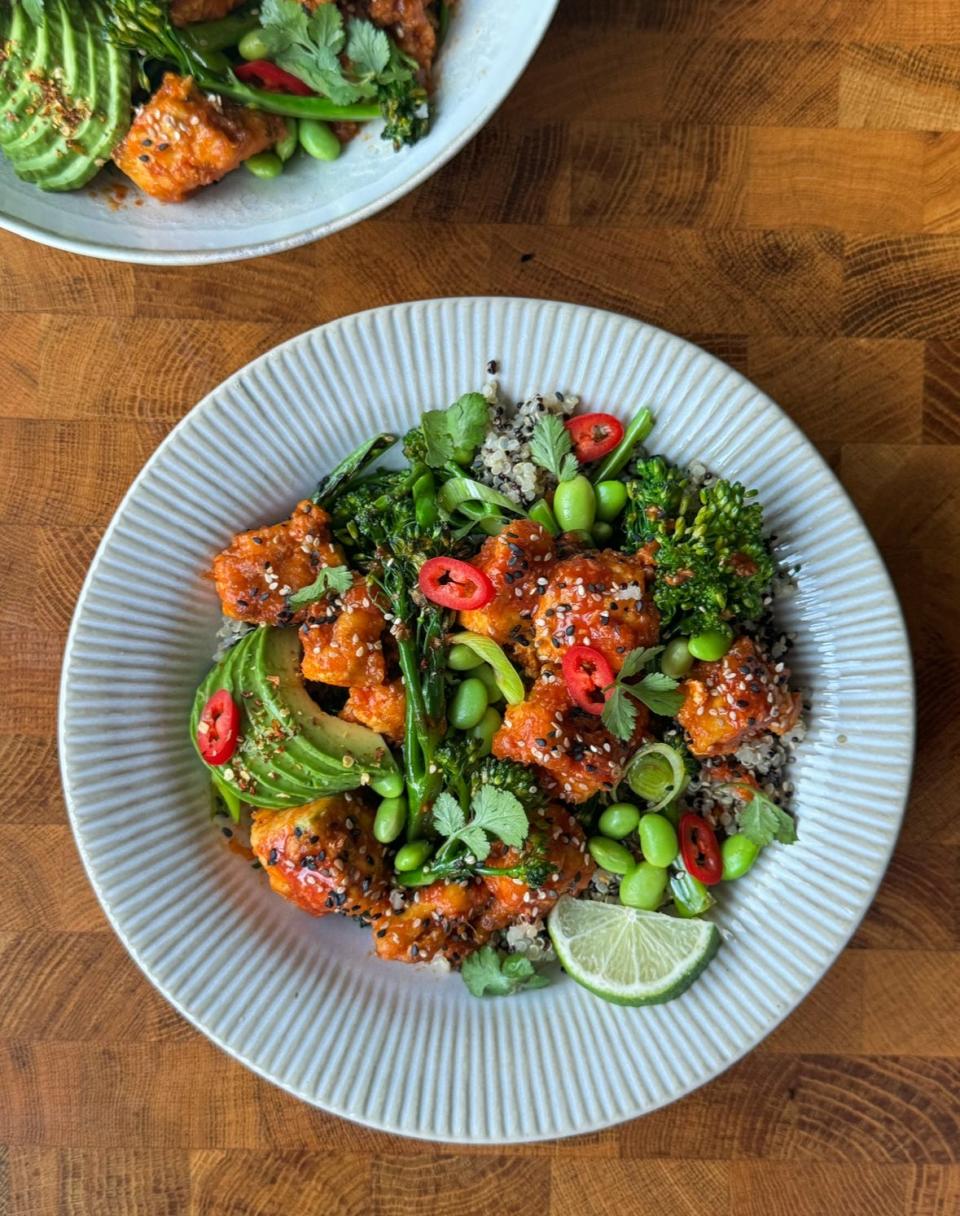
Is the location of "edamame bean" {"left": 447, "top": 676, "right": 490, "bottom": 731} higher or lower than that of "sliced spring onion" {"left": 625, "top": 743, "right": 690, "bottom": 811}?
lower

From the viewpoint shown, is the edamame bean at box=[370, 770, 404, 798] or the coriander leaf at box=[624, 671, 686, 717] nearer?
the coriander leaf at box=[624, 671, 686, 717]

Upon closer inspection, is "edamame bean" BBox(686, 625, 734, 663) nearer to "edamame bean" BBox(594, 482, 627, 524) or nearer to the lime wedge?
"edamame bean" BBox(594, 482, 627, 524)

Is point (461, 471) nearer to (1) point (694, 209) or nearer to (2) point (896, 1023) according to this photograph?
(1) point (694, 209)

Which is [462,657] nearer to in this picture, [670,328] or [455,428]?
[455,428]

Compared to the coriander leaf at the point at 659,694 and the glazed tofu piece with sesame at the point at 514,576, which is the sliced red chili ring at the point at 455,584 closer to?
the glazed tofu piece with sesame at the point at 514,576

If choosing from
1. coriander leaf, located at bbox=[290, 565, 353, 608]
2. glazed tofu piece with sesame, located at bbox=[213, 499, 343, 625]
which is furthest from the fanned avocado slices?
coriander leaf, located at bbox=[290, 565, 353, 608]

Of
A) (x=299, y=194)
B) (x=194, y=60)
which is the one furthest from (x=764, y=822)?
(x=194, y=60)

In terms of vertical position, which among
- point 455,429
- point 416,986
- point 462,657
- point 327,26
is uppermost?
point 327,26
